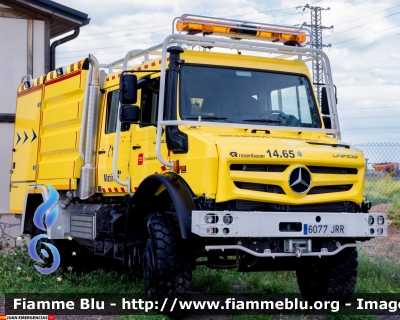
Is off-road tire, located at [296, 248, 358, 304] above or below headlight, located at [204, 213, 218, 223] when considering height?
below

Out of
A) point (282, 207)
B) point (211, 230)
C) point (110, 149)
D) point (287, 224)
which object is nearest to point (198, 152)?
point (211, 230)

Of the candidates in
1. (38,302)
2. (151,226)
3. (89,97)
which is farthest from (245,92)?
(38,302)

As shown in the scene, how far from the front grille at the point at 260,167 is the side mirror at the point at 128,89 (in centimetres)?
138

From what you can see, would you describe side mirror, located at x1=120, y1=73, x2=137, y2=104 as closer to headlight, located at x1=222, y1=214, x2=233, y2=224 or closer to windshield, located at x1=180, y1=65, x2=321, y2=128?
windshield, located at x1=180, y1=65, x2=321, y2=128

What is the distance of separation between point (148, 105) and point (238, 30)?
1.40 meters

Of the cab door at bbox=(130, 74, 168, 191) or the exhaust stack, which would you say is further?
the exhaust stack

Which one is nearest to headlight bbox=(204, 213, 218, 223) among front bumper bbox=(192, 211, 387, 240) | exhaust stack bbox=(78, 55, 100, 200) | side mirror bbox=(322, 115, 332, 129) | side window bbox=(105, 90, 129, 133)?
front bumper bbox=(192, 211, 387, 240)

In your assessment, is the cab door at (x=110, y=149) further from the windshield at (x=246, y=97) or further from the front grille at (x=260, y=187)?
the front grille at (x=260, y=187)

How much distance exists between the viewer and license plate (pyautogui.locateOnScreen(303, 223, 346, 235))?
265 inches

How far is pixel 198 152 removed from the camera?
22.2ft

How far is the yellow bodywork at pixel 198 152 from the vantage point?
6602 millimetres

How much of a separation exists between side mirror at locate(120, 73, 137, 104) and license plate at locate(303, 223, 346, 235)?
220cm

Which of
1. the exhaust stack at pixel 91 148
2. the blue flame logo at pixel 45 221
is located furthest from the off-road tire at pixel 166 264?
the blue flame logo at pixel 45 221

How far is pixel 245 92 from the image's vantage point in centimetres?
778
